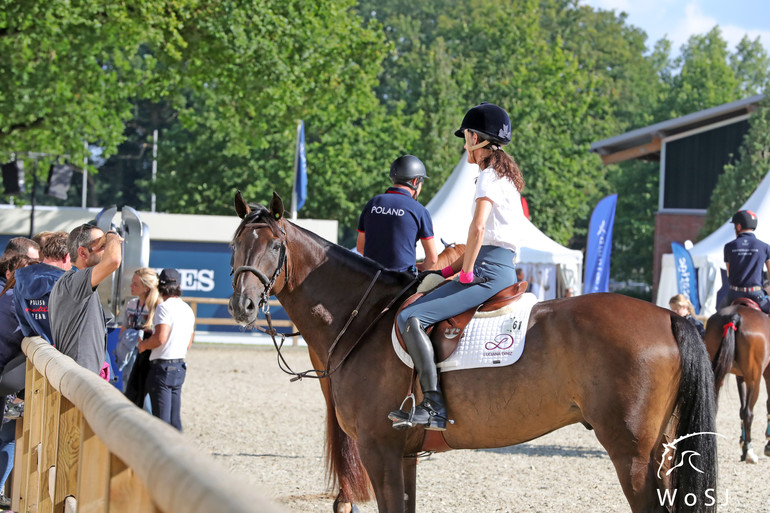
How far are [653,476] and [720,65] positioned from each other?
190 ft

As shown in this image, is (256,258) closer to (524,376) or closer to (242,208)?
(242,208)

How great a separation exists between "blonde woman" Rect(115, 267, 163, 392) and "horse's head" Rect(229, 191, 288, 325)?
3.87 meters

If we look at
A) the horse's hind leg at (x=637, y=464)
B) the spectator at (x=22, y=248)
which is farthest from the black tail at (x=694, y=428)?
the spectator at (x=22, y=248)

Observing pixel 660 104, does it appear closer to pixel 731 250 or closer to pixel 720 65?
pixel 720 65

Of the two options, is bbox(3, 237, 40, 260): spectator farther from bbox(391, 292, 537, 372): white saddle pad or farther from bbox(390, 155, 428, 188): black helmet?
bbox(391, 292, 537, 372): white saddle pad

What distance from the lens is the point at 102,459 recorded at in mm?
3104

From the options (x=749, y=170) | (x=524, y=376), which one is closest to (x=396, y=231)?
(x=524, y=376)

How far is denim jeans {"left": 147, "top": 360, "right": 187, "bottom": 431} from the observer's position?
8.77 meters

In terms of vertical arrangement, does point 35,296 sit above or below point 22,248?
below

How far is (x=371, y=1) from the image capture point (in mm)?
72062

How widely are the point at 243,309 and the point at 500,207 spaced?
1.62m

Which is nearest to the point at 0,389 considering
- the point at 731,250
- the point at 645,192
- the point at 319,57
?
the point at 731,250

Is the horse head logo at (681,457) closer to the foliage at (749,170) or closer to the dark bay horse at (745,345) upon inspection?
the dark bay horse at (745,345)

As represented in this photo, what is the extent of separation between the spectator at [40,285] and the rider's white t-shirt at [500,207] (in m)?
3.03
